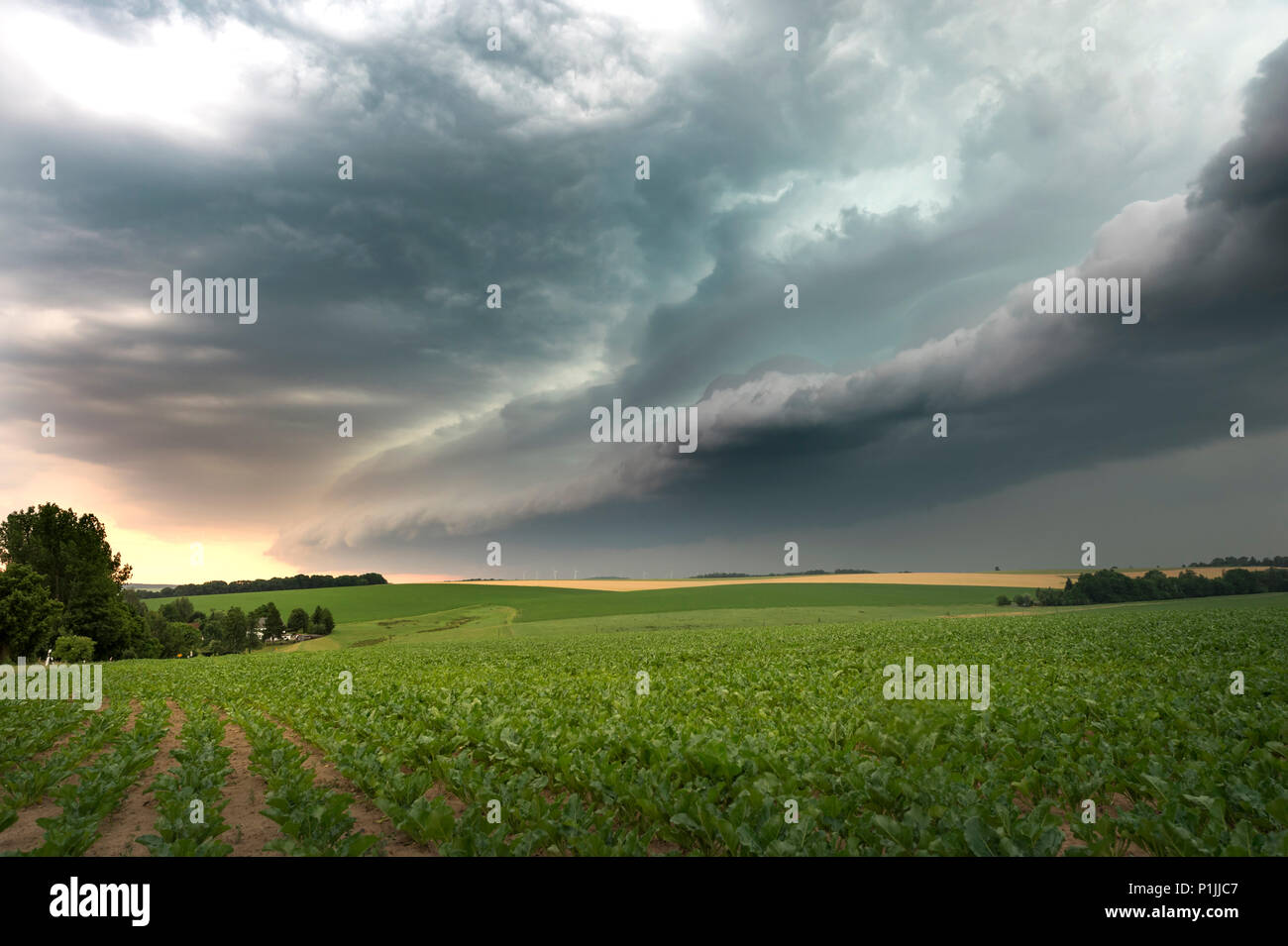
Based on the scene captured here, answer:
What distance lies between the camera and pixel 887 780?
7.96 m

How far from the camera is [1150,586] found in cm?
9444

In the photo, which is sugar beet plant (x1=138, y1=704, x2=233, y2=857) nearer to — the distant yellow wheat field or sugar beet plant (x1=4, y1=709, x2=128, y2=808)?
sugar beet plant (x1=4, y1=709, x2=128, y2=808)

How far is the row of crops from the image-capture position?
22.2 feet

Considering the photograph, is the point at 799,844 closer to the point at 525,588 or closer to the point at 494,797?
the point at 494,797

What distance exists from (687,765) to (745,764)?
869 millimetres

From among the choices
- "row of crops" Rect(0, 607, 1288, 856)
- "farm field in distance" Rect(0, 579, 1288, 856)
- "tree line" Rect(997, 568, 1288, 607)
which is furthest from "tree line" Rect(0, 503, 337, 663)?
"tree line" Rect(997, 568, 1288, 607)

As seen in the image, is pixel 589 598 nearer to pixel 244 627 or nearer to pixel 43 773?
pixel 244 627

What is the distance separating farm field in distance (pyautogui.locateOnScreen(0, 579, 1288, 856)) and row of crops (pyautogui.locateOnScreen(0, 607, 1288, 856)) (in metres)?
0.05

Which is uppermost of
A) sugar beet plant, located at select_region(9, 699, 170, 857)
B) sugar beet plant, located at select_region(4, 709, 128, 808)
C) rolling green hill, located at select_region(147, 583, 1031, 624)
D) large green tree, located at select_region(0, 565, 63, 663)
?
sugar beet plant, located at select_region(9, 699, 170, 857)

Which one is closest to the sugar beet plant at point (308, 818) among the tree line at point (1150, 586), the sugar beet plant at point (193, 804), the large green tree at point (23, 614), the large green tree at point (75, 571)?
the sugar beet plant at point (193, 804)

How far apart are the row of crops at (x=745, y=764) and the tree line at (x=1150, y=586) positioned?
8326 cm

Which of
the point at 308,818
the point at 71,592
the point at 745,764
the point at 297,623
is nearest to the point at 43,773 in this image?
the point at 308,818
